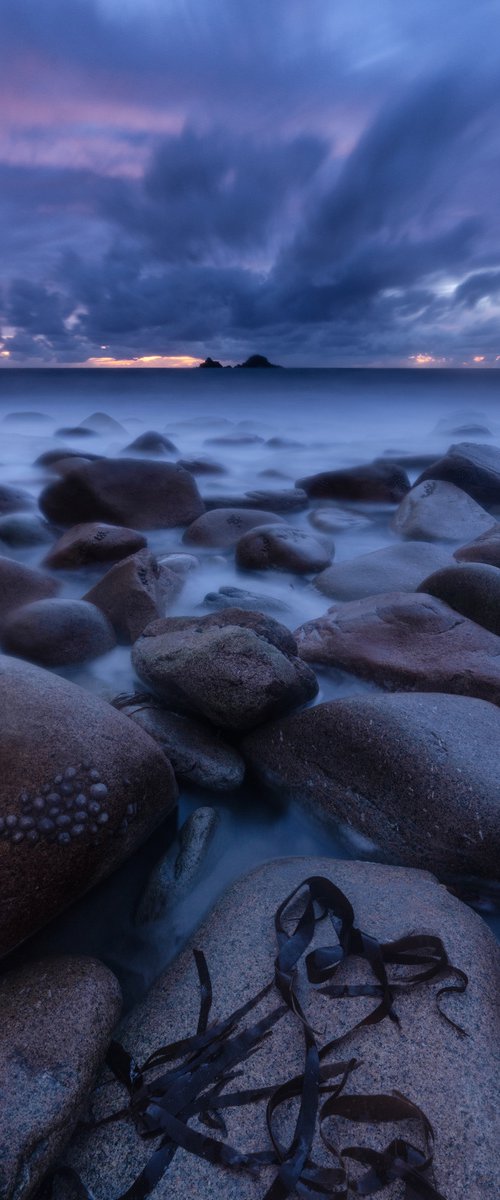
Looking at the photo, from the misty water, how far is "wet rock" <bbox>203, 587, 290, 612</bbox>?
40 millimetres

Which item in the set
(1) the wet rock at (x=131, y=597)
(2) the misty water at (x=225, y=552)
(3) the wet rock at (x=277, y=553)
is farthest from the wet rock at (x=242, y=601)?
(3) the wet rock at (x=277, y=553)

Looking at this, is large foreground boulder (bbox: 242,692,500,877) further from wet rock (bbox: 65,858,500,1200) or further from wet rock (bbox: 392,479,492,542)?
wet rock (bbox: 392,479,492,542)

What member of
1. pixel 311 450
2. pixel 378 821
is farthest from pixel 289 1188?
pixel 311 450

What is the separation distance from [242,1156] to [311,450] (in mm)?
11163

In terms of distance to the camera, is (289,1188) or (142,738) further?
(142,738)

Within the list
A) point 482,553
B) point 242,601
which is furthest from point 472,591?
point 242,601

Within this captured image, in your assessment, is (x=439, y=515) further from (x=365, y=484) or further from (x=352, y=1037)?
(x=352, y=1037)

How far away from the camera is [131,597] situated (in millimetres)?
3227

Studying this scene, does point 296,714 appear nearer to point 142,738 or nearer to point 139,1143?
point 142,738

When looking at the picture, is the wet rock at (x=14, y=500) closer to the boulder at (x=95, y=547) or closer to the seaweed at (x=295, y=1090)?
the boulder at (x=95, y=547)

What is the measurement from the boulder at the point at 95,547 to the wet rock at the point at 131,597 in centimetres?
76

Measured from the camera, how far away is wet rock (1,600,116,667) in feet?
9.57

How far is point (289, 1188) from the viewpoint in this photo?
1002 mm

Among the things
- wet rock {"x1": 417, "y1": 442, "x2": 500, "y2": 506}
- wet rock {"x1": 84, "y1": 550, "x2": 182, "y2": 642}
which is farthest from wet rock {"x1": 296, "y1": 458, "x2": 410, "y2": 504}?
wet rock {"x1": 84, "y1": 550, "x2": 182, "y2": 642}
